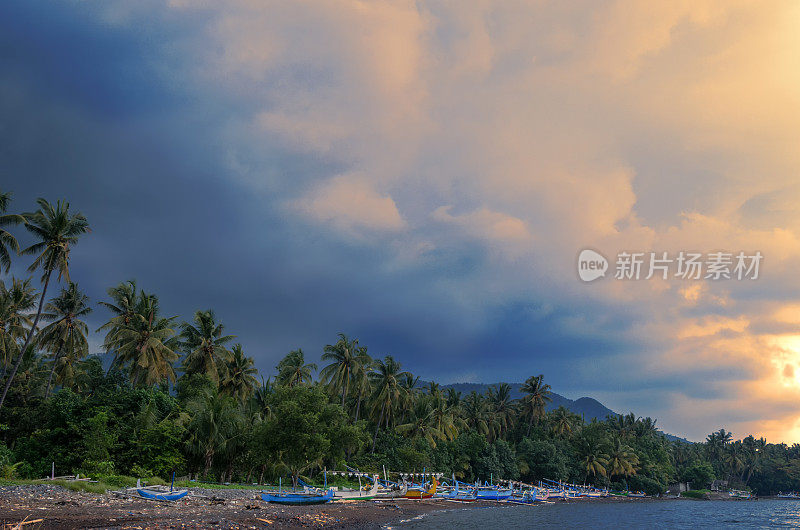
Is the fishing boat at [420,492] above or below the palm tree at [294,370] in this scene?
below

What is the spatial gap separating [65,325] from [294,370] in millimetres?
36771

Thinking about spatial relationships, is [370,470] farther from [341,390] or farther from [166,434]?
[166,434]

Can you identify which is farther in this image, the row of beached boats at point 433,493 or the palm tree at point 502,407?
the palm tree at point 502,407

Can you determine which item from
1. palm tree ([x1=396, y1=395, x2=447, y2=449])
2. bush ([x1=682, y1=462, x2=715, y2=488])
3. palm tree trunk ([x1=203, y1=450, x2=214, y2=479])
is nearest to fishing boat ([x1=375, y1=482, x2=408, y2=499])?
palm tree ([x1=396, y1=395, x2=447, y2=449])

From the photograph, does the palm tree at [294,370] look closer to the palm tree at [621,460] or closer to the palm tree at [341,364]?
the palm tree at [341,364]

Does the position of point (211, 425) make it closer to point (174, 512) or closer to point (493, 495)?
point (174, 512)

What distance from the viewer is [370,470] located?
70.4 metres

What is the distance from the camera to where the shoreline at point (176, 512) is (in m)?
24.6

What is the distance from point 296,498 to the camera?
4253cm

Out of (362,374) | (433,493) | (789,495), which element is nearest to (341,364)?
(362,374)

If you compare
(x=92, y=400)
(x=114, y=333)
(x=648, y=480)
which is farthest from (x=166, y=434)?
(x=648, y=480)

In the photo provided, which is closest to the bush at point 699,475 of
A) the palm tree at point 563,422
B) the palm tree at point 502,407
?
the palm tree at point 563,422

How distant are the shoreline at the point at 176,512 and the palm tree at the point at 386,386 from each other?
31815mm

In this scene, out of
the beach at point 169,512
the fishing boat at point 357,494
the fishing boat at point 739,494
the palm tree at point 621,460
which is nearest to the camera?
the beach at point 169,512
